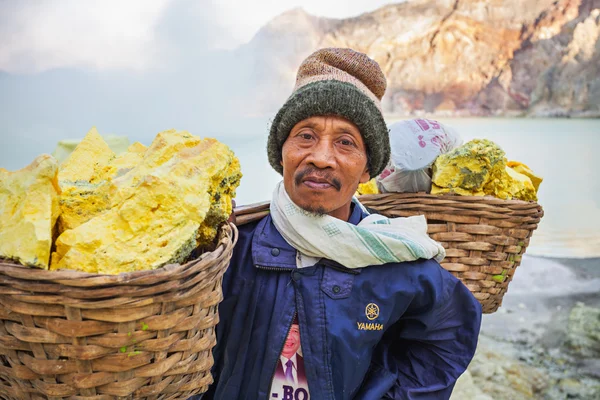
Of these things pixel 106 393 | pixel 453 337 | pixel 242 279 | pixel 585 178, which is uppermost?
pixel 585 178

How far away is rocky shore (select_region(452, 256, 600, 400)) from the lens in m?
2.78

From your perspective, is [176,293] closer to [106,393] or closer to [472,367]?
[106,393]

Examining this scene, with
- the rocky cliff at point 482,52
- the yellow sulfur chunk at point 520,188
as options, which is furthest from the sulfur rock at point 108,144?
the rocky cliff at point 482,52

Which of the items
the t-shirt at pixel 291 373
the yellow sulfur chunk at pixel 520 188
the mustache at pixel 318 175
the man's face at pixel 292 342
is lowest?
the t-shirt at pixel 291 373

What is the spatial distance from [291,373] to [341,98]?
74 centimetres

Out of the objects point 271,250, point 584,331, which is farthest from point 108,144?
point 584,331

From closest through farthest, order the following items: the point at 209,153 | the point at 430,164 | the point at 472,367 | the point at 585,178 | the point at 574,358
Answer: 1. the point at 209,153
2. the point at 430,164
3. the point at 472,367
4. the point at 574,358
5. the point at 585,178

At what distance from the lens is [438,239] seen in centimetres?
148

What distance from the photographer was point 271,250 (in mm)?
1256

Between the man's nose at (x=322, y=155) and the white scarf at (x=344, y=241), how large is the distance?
136 mm

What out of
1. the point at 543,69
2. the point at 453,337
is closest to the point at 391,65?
the point at 543,69

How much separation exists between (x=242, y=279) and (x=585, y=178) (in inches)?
174

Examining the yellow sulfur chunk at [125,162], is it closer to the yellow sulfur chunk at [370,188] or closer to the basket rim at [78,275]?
the basket rim at [78,275]

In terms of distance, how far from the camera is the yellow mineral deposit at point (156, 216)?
778 mm
